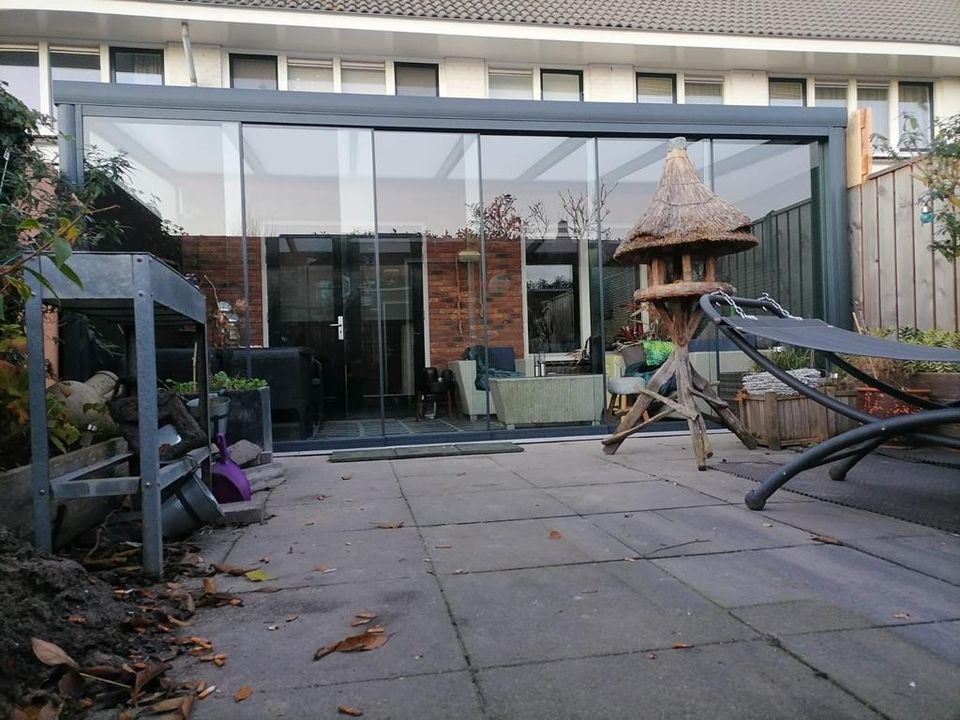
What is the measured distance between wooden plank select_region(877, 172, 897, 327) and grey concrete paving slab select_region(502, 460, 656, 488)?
4.13 meters

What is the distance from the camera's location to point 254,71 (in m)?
12.4

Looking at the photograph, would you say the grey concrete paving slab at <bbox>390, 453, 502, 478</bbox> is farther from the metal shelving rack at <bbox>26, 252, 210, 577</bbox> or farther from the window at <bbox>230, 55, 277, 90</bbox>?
the window at <bbox>230, 55, 277, 90</bbox>

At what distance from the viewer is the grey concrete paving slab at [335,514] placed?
386 centimetres

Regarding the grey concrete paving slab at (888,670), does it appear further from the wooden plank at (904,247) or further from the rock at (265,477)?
the wooden plank at (904,247)

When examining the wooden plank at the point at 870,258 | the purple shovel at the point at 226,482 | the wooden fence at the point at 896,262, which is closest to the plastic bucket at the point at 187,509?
the purple shovel at the point at 226,482

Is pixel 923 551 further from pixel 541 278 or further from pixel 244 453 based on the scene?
pixel 541 278

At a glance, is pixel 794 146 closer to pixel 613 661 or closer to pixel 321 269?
pixel 321 269

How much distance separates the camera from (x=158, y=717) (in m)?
1.79

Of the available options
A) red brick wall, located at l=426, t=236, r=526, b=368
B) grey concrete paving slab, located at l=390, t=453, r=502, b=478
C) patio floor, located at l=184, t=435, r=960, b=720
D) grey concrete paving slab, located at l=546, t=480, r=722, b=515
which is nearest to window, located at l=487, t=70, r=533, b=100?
red brick wall, located at l=426, t=236, r=526, b=368

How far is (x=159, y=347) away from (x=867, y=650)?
22.2 ft

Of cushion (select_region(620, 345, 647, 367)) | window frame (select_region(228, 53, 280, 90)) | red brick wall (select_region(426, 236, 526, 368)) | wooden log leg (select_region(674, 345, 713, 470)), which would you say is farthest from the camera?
window frame (select_region(228, 53, 280, 90))

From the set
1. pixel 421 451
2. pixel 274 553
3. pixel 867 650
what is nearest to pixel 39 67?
pixel 421 451

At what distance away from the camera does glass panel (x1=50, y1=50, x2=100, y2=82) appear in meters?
11.6

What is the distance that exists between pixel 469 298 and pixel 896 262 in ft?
16.5
